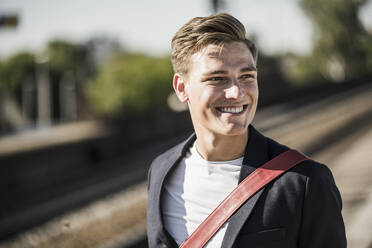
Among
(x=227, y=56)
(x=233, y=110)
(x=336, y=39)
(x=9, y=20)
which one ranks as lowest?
(x=336, y=39)

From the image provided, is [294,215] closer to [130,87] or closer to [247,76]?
[247,76]

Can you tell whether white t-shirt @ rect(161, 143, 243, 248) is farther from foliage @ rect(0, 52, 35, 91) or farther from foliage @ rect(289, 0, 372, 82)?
foliage @ rect(0, 52, 35, 91)

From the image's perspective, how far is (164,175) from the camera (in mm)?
2197

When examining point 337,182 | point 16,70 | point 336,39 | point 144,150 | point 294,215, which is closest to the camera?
point 294,215

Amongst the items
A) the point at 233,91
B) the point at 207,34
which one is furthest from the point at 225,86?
the point at 207,34

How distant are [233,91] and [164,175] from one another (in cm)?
60

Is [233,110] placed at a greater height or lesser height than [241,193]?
greater

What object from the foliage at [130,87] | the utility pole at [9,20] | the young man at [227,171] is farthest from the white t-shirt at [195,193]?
the foliage at [130,87]

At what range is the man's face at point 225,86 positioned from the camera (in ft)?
6.22

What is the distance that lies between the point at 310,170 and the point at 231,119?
41 centimetres

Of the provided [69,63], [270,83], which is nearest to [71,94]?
[69,63]

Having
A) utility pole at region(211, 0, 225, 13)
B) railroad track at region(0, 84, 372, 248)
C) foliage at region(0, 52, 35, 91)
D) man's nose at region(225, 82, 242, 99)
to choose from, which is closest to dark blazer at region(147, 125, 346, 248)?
man's nose at region(225, 82, 242, 99)

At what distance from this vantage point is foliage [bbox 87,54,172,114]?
88.0m

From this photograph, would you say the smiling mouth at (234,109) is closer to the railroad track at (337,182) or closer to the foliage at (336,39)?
the railroad track at (337,182)
